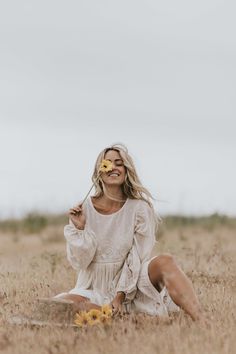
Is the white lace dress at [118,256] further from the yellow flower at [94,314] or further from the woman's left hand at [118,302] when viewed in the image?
the yellow flower at [94,314]

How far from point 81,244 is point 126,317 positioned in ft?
2.57

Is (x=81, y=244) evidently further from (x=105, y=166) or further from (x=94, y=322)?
(x=94, y=322)

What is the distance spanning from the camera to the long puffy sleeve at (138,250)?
24.3ft

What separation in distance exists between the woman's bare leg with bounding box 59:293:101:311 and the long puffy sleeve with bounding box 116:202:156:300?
0.25 metres

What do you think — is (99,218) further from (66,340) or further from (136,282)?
(66,340)

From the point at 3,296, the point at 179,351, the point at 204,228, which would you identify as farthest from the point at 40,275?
the point at 204,228

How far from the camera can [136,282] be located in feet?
24.3

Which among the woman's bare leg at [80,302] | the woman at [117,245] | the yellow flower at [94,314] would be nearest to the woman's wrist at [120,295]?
the woman at [117,245]

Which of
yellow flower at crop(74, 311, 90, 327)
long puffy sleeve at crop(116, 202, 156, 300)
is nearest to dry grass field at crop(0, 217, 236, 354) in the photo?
yellow flower at crop(74, 311, 90, 327)

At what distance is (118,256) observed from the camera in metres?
7.61

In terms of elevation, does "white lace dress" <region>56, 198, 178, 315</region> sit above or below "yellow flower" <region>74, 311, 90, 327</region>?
above

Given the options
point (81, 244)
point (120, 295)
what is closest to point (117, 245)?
point (81, 244)

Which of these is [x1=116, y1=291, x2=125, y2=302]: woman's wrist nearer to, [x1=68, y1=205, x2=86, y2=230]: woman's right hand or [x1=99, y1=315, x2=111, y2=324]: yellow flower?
[x1=99, y1=315, x2=111, y2=324]: yellow flower

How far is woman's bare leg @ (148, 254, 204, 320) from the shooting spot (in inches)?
278
